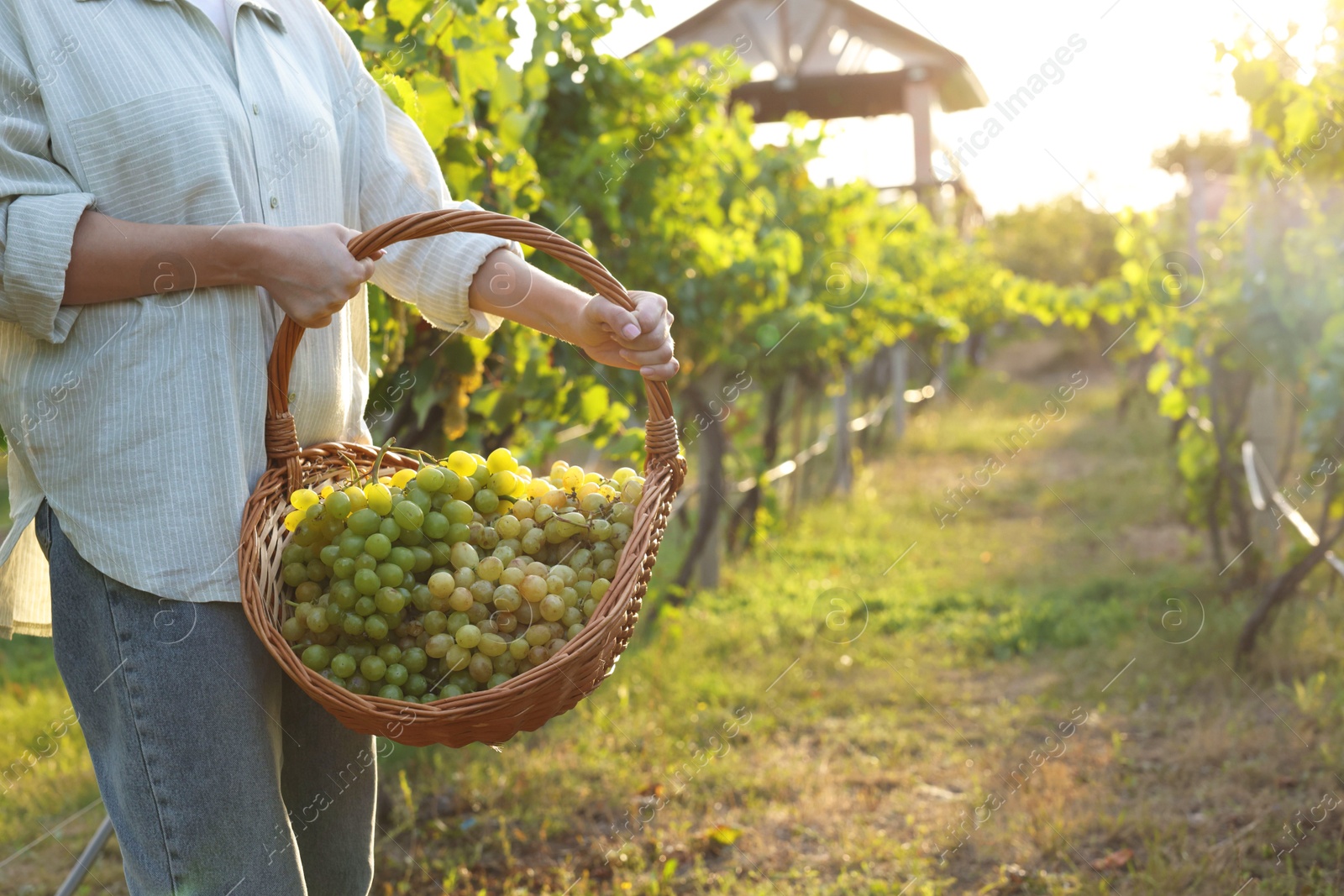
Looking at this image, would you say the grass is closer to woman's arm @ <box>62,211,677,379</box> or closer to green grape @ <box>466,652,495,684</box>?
green grape @ <box>466,652,495,684</box>

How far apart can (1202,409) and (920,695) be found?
2.42 m

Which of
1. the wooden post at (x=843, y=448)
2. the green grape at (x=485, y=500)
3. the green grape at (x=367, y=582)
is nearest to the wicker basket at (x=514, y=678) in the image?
the green grape at (x=367, y=582)

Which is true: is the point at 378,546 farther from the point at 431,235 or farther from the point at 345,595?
the point at 431,235

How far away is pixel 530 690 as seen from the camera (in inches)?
45.8

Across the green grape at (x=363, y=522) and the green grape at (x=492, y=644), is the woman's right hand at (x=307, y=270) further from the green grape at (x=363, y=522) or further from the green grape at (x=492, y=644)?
the green grape at (x=492, y=644)

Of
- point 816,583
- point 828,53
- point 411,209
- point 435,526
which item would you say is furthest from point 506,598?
point 828,53

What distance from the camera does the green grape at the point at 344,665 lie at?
1.26 meters

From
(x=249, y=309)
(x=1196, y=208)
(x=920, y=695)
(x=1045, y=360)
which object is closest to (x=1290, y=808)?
(x=920, y=695)

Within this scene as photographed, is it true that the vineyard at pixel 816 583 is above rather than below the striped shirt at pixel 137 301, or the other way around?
below

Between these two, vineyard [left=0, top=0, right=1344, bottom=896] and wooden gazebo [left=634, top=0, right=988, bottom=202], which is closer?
vineyard [left=0, top=0, right=1344, bottom=896]

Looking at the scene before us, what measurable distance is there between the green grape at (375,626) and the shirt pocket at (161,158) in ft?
1.62

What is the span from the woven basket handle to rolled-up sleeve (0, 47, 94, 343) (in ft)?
0.73

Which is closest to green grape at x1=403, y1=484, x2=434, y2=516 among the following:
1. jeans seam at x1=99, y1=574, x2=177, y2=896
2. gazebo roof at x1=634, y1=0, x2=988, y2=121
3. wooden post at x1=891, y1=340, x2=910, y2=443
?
jeans seam at x1=99, y1=574, x2=177, y2=896

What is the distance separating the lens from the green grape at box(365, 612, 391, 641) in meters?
1.27
